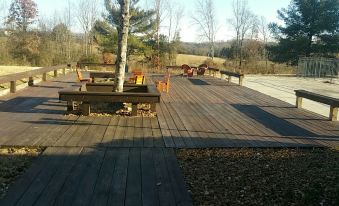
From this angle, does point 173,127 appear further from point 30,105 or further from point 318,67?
point 318,67

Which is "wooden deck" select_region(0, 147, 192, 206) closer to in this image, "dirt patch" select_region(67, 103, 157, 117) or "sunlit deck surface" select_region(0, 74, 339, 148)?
"sunlit deck surface" select_region(0, 74, 339, 148)

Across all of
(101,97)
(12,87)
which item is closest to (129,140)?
(101,97)

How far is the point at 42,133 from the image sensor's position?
6652 mm

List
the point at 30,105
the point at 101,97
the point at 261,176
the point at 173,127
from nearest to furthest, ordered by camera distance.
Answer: the point at 261,176 → the point at 173,127 → the point at 101,97 → the point at 30,105

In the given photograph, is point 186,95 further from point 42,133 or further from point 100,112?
point 42,133

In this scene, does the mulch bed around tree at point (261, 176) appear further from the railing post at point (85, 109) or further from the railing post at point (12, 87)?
the railing post at point (12, 87)

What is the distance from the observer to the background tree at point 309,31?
116 feet

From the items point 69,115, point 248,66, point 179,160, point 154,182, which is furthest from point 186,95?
point 248,66

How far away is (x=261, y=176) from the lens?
4.63m

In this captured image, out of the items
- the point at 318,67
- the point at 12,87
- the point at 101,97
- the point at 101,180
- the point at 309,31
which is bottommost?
the point at 101,180

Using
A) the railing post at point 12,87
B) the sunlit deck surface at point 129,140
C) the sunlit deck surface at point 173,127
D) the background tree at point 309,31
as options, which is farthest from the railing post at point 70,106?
the background tree at point 309,31

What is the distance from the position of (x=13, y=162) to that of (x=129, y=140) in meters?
1.94

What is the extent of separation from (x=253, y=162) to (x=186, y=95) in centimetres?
804

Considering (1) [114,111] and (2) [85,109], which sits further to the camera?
(1) [114,111]
